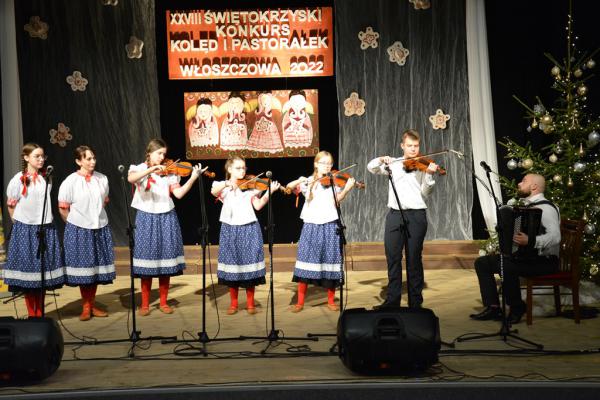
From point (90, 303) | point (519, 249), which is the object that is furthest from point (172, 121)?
point (519, 249)

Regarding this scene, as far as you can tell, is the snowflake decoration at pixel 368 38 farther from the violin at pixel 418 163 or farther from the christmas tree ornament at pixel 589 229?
the christmas tree ornament at pixel 589 229

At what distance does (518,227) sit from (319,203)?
1623 millimetres

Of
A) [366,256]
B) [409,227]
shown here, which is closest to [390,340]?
[409,227]

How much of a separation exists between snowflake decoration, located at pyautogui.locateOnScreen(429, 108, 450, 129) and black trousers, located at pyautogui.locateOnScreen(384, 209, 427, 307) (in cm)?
291

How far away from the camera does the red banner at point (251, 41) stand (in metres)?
8.91

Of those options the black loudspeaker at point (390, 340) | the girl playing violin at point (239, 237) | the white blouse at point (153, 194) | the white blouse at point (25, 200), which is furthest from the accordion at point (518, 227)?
the white blouse at point (25, 200)

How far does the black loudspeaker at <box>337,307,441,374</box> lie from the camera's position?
172 inches

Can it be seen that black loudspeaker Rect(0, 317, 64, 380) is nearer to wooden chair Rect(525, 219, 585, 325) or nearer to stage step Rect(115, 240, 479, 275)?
wooden chair Rect(525, 219, 585, 325)

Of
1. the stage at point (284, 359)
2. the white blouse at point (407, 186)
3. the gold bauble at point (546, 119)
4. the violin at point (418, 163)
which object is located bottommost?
the stage at point (284, 359)

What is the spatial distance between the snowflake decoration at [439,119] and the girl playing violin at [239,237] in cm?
317

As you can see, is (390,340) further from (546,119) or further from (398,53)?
(398,53)

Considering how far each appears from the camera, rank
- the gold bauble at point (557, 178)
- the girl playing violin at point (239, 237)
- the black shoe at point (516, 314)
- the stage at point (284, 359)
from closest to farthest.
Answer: the stage at point (284, 359) < the black shoe at point (516, 314) < the girl playing violin at point (239, 237) < the gold bauble at point (557, 178)

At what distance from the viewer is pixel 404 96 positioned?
29.7 feet

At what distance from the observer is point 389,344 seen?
436 cm
